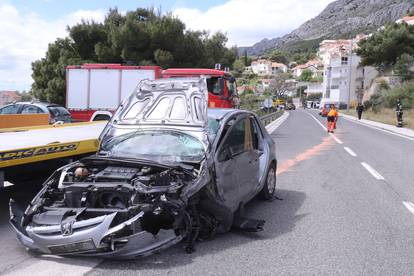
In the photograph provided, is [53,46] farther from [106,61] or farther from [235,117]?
[235,117]

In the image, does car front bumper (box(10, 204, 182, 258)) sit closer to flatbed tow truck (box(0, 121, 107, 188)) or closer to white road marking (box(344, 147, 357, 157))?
flatbed tow truck (box(0, 121, 107, 188))

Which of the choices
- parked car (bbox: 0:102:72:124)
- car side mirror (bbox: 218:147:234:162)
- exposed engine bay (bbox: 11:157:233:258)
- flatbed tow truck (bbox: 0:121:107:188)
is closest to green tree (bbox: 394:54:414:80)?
parked car (bbox: 0:102:72:124)

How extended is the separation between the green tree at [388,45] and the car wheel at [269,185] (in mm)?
65738

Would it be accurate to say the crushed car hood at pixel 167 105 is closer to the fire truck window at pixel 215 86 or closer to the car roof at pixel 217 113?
the car roof at pixel 217 113

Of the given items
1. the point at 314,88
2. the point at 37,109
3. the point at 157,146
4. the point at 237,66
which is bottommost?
the point at 157,146

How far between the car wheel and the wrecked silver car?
0.60 meters

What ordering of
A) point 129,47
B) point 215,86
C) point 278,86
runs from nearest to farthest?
point 215,86 < point 129,47 < point 278,86

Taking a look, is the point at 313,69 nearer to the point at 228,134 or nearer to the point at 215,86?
the point at 215,86

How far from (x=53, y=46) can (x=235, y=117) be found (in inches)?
1133

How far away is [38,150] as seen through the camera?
6164 millimetres

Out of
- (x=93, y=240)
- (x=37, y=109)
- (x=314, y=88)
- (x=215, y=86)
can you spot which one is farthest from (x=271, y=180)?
(x=314, y=88)

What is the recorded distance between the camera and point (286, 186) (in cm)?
952

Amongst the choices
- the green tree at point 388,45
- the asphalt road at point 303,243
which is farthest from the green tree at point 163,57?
the green tree at point 388,45

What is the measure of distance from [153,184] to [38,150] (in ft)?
6.20
